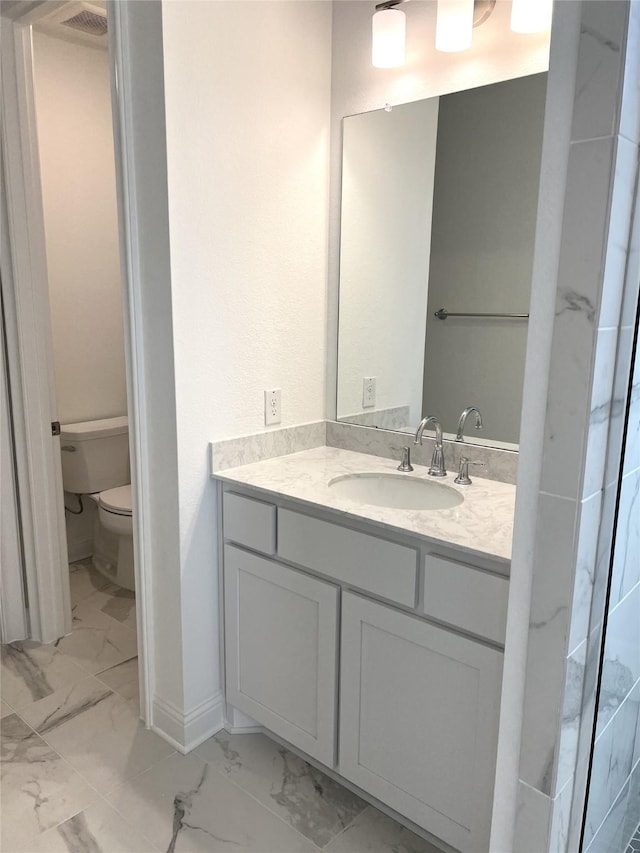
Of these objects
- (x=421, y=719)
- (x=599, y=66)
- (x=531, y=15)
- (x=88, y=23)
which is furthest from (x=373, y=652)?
(x=88, y=23)

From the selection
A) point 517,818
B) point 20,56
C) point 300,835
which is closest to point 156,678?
point 300,835

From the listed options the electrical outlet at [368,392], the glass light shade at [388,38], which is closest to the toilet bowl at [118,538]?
the electrical outlet at [368,392]

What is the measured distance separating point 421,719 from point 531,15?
1787 mm

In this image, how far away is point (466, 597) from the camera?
1.38 metres

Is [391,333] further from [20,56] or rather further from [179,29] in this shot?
[20,56]

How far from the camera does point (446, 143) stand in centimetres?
194

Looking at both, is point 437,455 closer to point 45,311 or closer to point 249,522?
point 249,522

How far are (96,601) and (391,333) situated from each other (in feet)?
6.17

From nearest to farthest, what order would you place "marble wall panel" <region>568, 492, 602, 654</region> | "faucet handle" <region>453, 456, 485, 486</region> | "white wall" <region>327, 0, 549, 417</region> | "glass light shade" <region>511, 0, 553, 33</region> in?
"marble wall panel" <region>568, 492, 602, 654</region> → "glass light shade" <region>511, 0, 553, 33</region> → "white wall" <region>327, 0, 549, 417</region> → "faucet handle" <region>453, 456, 485, 486</region>

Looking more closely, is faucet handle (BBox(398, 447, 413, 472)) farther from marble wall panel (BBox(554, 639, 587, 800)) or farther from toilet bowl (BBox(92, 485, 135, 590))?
toilet bowl (BBox(92, 485, 135, 590))

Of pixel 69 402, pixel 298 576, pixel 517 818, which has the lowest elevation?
pixel 517 818

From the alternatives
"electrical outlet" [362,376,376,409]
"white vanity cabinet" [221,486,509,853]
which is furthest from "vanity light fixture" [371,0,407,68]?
"white vanity cabinet" [221,486,509,853]

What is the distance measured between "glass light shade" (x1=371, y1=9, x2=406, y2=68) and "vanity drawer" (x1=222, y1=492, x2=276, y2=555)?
4.51 ft

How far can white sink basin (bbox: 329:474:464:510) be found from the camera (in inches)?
73.9
